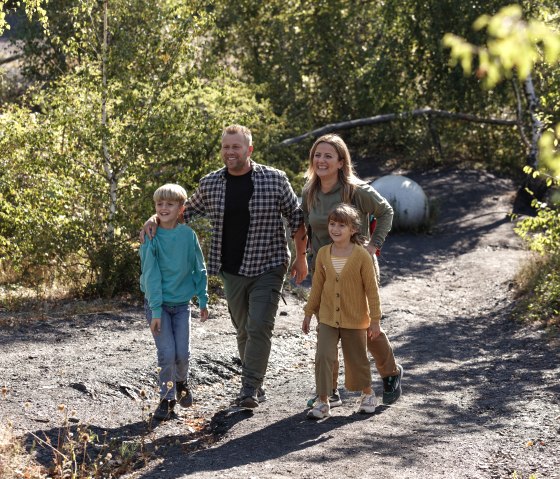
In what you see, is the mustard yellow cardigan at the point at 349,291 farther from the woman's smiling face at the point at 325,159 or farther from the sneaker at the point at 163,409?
the sneaker at the point at 163,409

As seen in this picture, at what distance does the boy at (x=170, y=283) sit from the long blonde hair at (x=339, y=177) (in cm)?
83

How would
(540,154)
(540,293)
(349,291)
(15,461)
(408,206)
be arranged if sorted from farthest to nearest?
(408,206), (540,293), (349,291), (15,461), (540,154)

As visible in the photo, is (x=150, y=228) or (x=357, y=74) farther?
(x=357, y=74)

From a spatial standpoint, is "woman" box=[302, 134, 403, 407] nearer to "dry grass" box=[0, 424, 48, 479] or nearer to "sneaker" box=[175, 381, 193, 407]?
"sneaker" box=[175, 381, 193, 407]

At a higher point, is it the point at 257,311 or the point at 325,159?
the point at 325,159

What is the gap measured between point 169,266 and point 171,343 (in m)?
0.51

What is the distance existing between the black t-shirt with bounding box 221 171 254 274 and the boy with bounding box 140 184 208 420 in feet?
0.79

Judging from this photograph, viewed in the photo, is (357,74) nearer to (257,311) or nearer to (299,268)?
(299,268)

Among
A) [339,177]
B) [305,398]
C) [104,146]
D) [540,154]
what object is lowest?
[305,398]

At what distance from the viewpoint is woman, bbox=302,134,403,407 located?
6047 millimetres

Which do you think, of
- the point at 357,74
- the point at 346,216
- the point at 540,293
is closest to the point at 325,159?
the point at 346,216

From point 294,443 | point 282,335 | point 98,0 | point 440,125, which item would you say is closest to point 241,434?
point 294,443

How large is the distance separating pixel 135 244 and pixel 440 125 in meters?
12.8

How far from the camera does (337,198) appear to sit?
6105 mm
